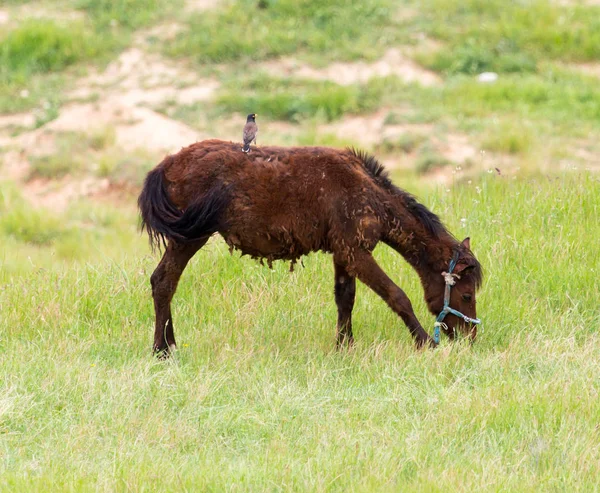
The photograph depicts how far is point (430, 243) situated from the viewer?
766cm

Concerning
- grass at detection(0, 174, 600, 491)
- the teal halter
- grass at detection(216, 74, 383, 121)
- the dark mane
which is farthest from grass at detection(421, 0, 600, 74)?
the teal halter

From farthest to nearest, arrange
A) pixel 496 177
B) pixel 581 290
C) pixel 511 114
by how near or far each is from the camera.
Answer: pixel 511 114 < pixel 496 177 < pixel 581 290

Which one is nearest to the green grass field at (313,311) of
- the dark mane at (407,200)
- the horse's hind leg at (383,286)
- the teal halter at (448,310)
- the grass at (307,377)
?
the grass at (307,377)

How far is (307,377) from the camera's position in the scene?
7094 mm

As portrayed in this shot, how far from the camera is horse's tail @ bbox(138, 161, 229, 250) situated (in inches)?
283

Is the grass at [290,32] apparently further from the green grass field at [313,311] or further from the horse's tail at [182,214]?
the horse's tail at [182,214]

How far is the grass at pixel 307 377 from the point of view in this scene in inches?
218

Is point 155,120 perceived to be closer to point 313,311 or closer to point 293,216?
point 313,311

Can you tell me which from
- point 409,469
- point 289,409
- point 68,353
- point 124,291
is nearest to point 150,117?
point 124,291

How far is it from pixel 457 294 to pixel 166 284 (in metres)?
2.23

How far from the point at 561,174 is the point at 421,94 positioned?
4.11m

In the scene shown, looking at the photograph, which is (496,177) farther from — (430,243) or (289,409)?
(289,409)

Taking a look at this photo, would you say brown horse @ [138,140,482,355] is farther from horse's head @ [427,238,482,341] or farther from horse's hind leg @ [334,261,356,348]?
horse's hind leg @ [334,261,356,348]

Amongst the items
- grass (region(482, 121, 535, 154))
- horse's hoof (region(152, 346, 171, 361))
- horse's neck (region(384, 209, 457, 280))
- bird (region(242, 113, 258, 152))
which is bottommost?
horse's hoof (region(152, 346, 171, 361))
